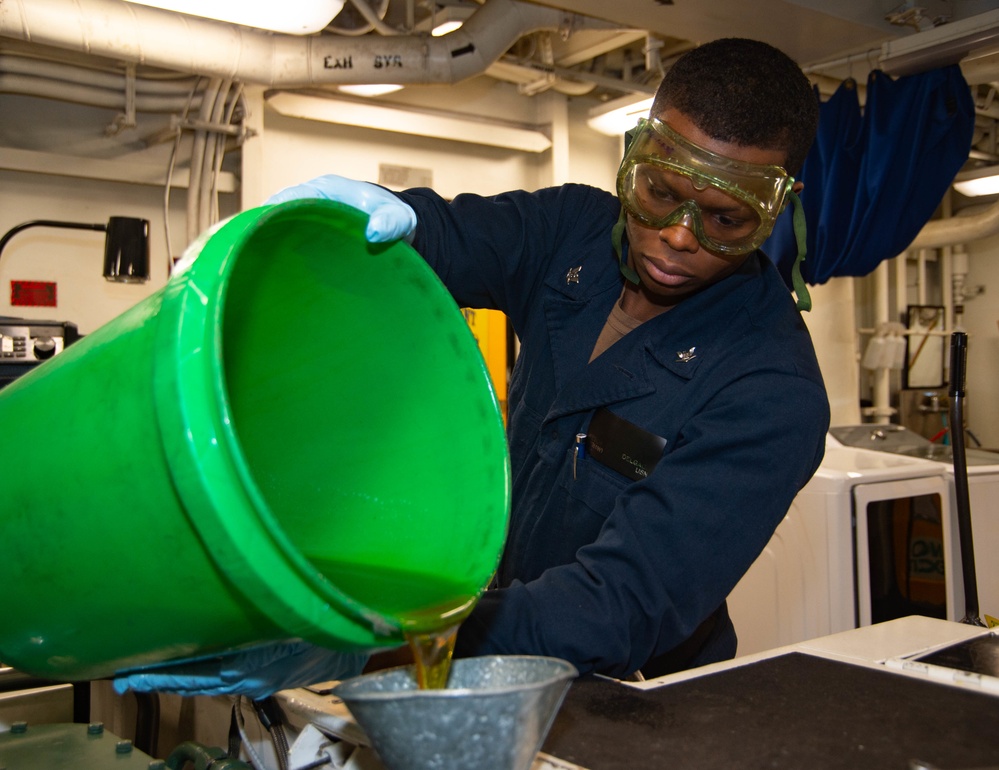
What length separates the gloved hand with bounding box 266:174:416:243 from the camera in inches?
37.2

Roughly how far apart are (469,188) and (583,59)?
2.55 ft

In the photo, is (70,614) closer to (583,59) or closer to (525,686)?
(525,686)

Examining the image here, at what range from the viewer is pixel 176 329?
0.68 metres

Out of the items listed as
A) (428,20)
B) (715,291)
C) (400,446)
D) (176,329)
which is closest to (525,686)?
(176,329)

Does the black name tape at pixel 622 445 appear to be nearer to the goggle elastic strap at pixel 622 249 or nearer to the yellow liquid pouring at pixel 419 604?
the goggle elastic strap at pixel 622 249

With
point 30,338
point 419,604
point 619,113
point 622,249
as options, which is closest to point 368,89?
point 619,113

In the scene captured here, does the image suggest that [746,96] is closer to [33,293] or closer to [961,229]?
[33,293]

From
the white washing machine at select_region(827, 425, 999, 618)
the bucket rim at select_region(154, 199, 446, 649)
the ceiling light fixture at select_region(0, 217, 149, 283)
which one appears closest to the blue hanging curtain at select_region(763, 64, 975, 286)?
the white washing machine at select_region(827, 425, 999, 618)

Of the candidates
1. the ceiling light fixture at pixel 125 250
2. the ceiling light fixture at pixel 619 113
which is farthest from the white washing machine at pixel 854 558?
the ceiling light fixture at pixel 125 250

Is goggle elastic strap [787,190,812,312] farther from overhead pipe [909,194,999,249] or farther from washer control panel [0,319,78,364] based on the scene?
overhead pipe [909,194,999,249]

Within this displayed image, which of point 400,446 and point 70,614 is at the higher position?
point 400,446

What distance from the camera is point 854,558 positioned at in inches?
104

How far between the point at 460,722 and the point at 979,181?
5253 mm

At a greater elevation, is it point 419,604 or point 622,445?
point 622,445
